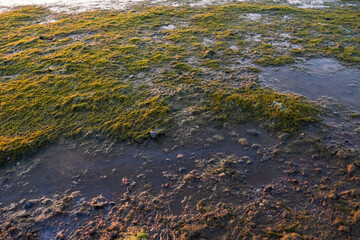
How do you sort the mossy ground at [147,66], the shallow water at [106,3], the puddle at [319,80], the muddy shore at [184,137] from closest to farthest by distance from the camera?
the muddy shore at [184,137]
the mossy ground at [147,66]
the puddle at [319,80]
the shallow water at [106,3]

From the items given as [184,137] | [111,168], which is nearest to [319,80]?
[184,137]

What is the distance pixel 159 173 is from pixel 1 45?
11069 mm

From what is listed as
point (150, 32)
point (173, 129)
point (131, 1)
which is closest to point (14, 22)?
point (131, 1)

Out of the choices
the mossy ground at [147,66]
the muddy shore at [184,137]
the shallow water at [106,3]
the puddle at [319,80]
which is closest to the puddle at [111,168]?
the muddy shore at [184,137]

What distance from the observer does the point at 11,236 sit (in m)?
4.11

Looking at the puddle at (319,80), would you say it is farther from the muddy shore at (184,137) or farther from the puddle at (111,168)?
the puddle at (111,168)

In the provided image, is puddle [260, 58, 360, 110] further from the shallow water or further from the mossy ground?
the shallow water

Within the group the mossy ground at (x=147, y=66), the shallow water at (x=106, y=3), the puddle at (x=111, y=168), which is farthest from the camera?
the shallow water at (x=106, y=3)

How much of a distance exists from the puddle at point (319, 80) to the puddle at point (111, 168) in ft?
8.17

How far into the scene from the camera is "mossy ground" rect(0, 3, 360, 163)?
621cm

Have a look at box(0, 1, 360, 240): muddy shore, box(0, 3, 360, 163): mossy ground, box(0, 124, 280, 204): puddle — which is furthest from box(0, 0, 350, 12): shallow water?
box(0, 124, 280, 204): puddle

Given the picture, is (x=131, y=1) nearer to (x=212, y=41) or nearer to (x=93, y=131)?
(x=212, y=41)

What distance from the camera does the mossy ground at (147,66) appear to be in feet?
20.4

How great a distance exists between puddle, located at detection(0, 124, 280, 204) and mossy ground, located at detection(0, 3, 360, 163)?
0.51 m
